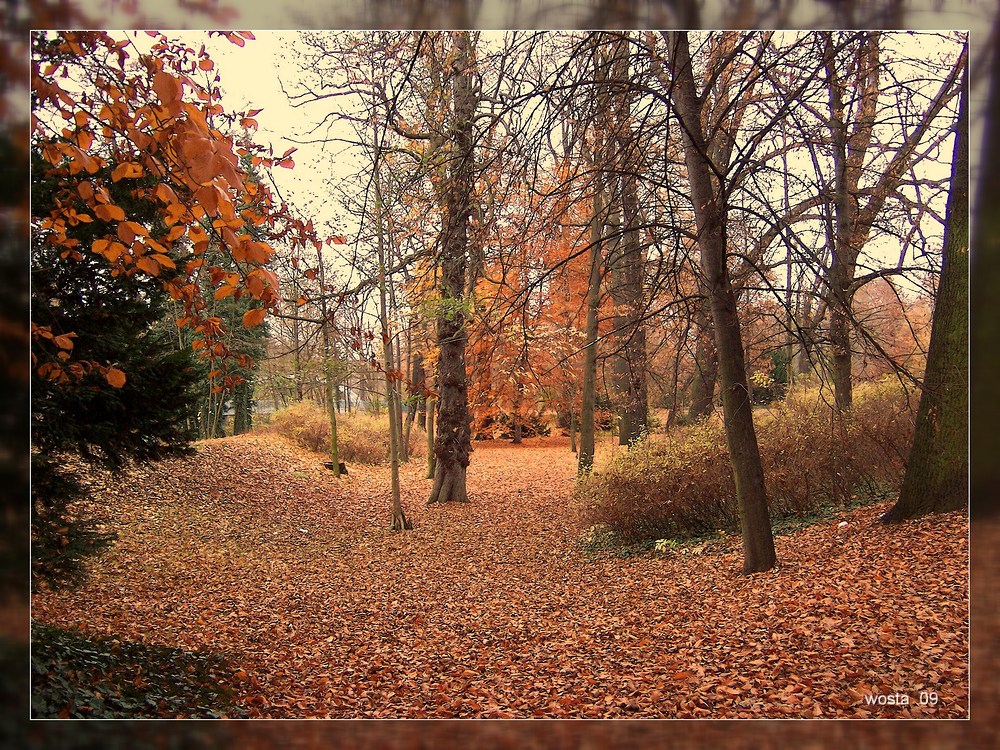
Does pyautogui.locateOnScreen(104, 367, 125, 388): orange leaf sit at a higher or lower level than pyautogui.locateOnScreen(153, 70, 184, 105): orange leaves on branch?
lower

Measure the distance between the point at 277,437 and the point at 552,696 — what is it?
353 cm

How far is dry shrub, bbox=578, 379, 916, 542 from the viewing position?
345 centimetres

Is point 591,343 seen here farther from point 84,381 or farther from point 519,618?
point 84,381

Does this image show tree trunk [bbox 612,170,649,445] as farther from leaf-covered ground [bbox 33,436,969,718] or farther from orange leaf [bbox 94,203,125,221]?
orange leaf [bbox 94,203,125,221]

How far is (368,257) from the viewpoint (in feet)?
13.3

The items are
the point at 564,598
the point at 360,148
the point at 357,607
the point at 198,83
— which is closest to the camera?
the point at 198,83

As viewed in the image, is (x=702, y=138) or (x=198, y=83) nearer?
(x=198, y=83)

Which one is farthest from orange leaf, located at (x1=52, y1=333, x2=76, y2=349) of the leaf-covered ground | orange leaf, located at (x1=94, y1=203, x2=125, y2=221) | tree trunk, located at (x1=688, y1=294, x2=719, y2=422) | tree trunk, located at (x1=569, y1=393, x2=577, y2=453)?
tree trunk, located at (x1=569, y1=393, x2=577, y2=453)

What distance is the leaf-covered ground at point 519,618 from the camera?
2168 millimetres

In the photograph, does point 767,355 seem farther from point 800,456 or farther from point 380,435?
point 380,435

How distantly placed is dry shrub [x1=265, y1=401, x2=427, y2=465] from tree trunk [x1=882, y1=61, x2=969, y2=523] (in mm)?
4320

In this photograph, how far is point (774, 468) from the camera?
161 inches

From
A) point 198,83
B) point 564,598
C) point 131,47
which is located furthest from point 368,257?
point 564,598
